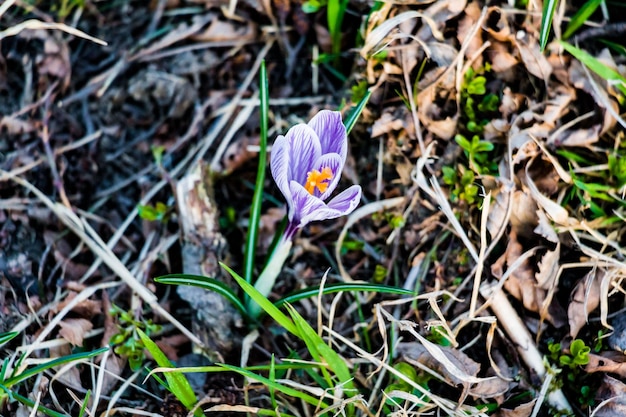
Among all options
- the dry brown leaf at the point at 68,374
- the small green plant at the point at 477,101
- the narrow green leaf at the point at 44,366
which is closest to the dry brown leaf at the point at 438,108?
the small green plant at the point at 477,101

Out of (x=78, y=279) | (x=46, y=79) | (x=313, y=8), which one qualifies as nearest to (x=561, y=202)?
(x=313, y=8)

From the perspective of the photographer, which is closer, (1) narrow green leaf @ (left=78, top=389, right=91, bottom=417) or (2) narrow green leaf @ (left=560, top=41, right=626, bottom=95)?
(1) narrow green leaf @ (left=78, top=389, right=91, bottom=417)

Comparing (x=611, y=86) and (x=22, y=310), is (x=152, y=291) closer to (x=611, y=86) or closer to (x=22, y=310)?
(x=22, y=310)

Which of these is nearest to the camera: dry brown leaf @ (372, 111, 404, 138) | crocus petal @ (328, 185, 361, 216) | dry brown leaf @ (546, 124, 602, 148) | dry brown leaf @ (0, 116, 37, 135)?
crocus petal @ (328, 185, 361, 216)

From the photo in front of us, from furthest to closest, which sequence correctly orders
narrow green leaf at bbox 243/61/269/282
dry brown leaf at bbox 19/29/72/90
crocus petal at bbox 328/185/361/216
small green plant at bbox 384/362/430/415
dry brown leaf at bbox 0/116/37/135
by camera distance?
dry brown leaf at bbox 19/29/72/90, dry brown leaf at bbox 0/116/37/135, narrow green leaf at bbox 243/61/269/282, small green plant at bbox 384/362/430/415, crocus petal at bbox 328/185/361/216

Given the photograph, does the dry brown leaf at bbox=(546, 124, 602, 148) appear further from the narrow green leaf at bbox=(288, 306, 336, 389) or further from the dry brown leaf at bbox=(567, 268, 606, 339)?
the narrow green leaf at bbox=(288, 306, 336, 389)

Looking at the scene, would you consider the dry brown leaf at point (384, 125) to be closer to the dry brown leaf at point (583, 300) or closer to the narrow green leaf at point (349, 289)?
the narrow green leaf at point (349, 289)

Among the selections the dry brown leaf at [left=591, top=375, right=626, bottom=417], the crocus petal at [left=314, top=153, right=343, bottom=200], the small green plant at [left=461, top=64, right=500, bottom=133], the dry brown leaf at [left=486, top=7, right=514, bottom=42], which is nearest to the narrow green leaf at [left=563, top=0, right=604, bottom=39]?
the dry brown leaf at [left=486, top=7, right=514, bottom=42]
